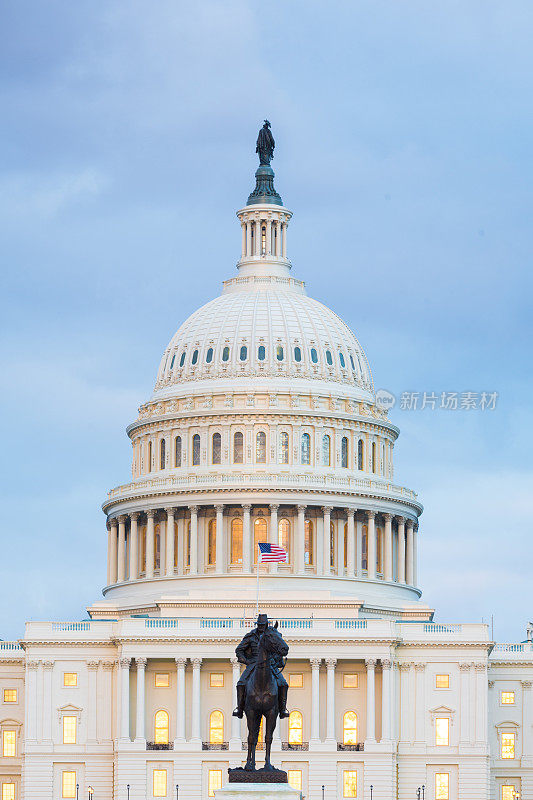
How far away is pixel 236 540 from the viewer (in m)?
168

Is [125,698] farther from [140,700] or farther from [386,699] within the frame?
[386,699]

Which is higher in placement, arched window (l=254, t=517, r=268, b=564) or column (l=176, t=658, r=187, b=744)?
arched window (l=254, t=517, r=268, b=564)

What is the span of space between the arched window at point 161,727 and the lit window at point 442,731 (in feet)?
60.1

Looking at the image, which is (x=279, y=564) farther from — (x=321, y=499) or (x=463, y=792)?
(x=463, y=792)

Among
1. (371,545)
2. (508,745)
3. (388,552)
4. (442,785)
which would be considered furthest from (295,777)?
(388,552)

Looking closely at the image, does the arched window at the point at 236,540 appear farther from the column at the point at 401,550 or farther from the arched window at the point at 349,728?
the arched window at the point at 349,728

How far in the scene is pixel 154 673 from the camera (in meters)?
152

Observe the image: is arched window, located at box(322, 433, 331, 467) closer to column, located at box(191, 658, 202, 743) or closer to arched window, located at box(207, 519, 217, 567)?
arched window, located at box(207, 519, 217, 567)

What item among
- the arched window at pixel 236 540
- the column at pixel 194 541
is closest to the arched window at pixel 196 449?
the column at pixel 194 541

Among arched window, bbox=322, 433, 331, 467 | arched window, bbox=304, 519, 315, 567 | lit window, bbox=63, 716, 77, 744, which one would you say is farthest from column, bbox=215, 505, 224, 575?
lit window, bbox=63, 716, 77, 744

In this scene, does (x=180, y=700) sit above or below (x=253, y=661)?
above

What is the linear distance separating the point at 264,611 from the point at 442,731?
15.9 m

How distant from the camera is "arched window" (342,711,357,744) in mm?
150250

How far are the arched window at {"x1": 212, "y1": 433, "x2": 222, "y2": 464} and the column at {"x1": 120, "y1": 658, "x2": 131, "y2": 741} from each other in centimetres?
2439
